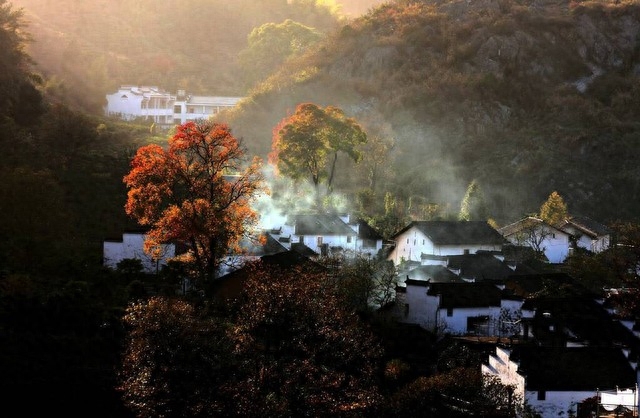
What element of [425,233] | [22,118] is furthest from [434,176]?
[22,118]

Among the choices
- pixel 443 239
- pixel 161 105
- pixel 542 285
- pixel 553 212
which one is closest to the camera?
pixel 542 285

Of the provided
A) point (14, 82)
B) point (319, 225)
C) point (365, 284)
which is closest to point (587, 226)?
point (319, 225)

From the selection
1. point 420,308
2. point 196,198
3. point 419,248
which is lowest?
point 420,308

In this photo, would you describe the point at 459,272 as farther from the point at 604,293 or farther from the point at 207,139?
the point at 207,139

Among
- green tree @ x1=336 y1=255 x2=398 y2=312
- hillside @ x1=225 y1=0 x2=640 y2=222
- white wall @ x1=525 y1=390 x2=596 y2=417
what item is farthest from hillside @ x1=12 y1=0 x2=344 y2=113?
white wall @ x1=525 y1=390 x2=596 y2=417

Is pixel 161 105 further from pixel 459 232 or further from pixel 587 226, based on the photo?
pixel 587 226

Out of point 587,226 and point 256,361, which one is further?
point 587,226

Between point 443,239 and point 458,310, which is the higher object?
point 443,239

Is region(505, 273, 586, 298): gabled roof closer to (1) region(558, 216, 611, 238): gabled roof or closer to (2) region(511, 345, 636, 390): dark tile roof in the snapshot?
(2) region(511, 345, 636, 390): dark tile roof
